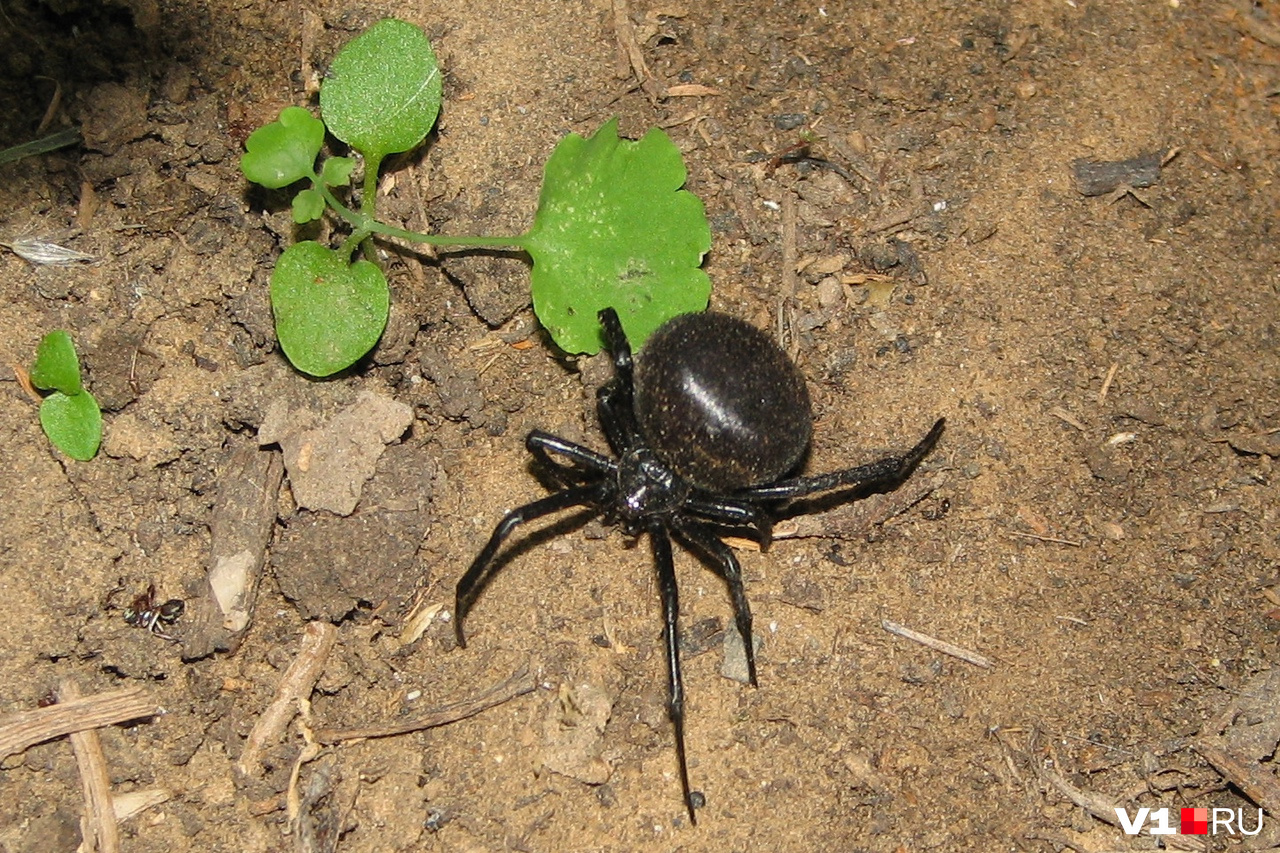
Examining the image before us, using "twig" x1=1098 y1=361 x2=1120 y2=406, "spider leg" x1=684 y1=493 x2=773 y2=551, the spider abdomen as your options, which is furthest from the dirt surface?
the spider abdomen

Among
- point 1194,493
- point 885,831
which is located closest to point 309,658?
point 885,831

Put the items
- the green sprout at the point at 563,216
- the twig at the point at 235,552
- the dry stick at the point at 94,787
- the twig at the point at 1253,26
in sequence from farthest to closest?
the twig at the point at 1253,26 → the green sprout at the point at 563,216 → the twig at the point at 235,552 → the dry stick at the point at 94,787

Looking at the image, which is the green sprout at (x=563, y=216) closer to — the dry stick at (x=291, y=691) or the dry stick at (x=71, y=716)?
the dry stick at (x=291, y=691)

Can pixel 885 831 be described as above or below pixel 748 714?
below

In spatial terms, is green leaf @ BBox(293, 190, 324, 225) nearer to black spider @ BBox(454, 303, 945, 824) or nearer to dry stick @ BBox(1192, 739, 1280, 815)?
black spider @ BBox(454, 303, 945, 824)

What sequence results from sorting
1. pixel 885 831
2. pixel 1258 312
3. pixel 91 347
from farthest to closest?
pixel 1258 312 → pixel 91 347 → pixel 885 831

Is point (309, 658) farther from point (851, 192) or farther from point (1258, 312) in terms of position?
point (1258, 312)

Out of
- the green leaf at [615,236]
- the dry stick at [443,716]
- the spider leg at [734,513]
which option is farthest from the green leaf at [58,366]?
the spider leg at [734,513]
